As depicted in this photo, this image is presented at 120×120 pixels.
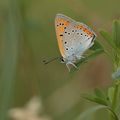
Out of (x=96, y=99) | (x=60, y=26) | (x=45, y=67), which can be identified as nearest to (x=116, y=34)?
(x=96, y=99)

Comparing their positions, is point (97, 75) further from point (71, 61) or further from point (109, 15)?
point (71, 61)

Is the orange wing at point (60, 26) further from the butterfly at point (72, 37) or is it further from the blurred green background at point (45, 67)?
the blurred green background at point (45, 67)

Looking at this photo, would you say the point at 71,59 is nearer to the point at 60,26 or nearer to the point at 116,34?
the point at 60,26

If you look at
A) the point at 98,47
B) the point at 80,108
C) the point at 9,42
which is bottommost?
the point at 80,108

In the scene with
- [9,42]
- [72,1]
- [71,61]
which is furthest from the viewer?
[72,1]

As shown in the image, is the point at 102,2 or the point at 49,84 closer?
the point at 49,84

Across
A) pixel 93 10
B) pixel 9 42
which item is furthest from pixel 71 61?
pixel 93 10

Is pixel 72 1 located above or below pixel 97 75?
above

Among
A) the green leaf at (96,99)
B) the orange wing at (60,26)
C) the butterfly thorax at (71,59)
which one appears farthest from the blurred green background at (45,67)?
the green leaf at (96,99)
